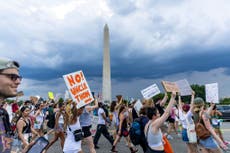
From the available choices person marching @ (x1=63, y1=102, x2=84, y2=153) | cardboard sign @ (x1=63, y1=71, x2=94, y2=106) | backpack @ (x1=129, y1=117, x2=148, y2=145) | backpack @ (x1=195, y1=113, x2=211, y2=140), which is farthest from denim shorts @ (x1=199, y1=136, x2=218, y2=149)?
cardboard sign @ (x1=63, y1=71, x2=94, y2=106)

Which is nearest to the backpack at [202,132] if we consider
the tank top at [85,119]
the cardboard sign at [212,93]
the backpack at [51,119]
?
A: the cardboard sign at [212,93]

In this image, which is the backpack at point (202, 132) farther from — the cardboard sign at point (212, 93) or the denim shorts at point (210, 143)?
the cardboard sign at point (212, 93)

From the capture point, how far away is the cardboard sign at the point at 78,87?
7332 millimetres

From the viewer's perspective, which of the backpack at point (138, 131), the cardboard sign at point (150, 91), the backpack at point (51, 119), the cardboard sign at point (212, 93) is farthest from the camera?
the backpack at point (51, 119)

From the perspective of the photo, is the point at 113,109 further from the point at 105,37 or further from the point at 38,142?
the point at 105,37

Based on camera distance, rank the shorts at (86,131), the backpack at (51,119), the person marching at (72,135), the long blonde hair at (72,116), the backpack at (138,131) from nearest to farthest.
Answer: the backpack at (138,131)
the person marching at (72,135)
the long blonde hair at (72,116)
the shorts at (86,131)
the backpack at (51,119)

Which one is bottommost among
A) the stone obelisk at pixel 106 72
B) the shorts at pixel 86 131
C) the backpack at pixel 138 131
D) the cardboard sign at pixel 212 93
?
the shorts at pixel 86 131

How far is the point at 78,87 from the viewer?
7.56 metres

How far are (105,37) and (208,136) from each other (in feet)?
110

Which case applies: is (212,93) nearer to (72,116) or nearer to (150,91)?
(150,91)

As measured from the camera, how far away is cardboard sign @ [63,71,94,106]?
733 centimetres

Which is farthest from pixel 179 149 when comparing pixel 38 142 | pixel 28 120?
pixel 38 142

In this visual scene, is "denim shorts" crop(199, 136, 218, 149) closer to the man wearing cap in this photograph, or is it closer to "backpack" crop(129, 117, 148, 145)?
"backpack" crop(129, 117, 148, 145)

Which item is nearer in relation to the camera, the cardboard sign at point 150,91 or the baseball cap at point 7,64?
the baseball cap at point 7,64
